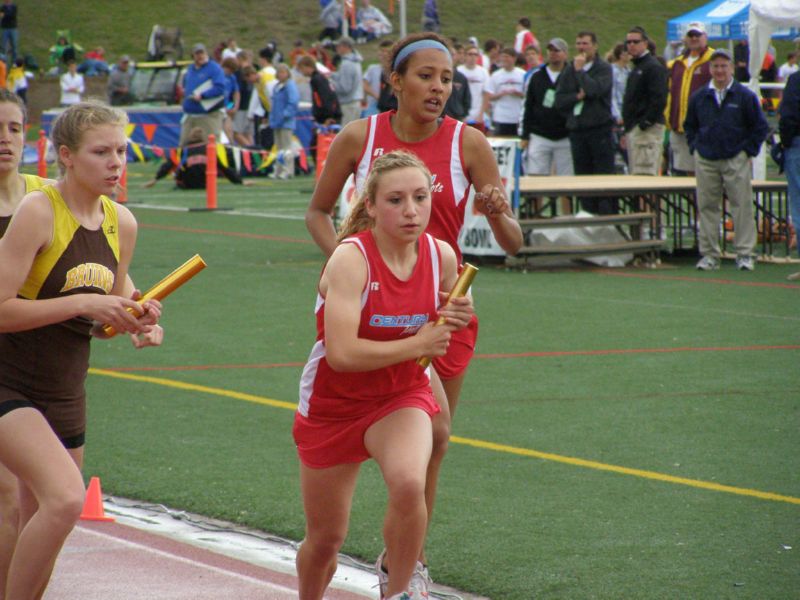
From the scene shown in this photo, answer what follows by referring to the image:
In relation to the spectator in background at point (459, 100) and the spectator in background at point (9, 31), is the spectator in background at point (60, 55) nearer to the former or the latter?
the spectator in background at point (9, 31)

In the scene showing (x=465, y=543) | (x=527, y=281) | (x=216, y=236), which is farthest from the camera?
(x=216, y=236)

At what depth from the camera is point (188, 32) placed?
51.3m

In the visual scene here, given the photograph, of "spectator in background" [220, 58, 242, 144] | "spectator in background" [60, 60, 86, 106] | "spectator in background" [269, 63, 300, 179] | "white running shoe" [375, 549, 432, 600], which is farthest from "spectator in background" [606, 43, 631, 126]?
"white running shoe" [375, 549, 432, 600]

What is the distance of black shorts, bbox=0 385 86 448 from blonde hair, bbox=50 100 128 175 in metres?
0.75

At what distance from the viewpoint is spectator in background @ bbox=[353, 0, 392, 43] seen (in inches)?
1839

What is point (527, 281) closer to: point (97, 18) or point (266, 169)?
point (266, 169)

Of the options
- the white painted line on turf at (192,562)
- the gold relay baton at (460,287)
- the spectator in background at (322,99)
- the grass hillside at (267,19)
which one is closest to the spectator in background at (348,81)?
the spectator in background at (322,99)

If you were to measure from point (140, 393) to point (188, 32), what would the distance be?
1734 inches

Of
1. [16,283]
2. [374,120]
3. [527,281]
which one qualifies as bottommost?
[527,281]

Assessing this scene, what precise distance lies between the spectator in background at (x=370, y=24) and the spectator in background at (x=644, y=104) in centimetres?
2931

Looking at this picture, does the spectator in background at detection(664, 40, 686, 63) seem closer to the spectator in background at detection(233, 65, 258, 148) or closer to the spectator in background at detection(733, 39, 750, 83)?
the spectator in background at detection(733, 39, 750, 83)

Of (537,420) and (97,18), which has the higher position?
(97,18)

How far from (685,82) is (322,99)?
31.6 ft

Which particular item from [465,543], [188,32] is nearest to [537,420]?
[465,543]
